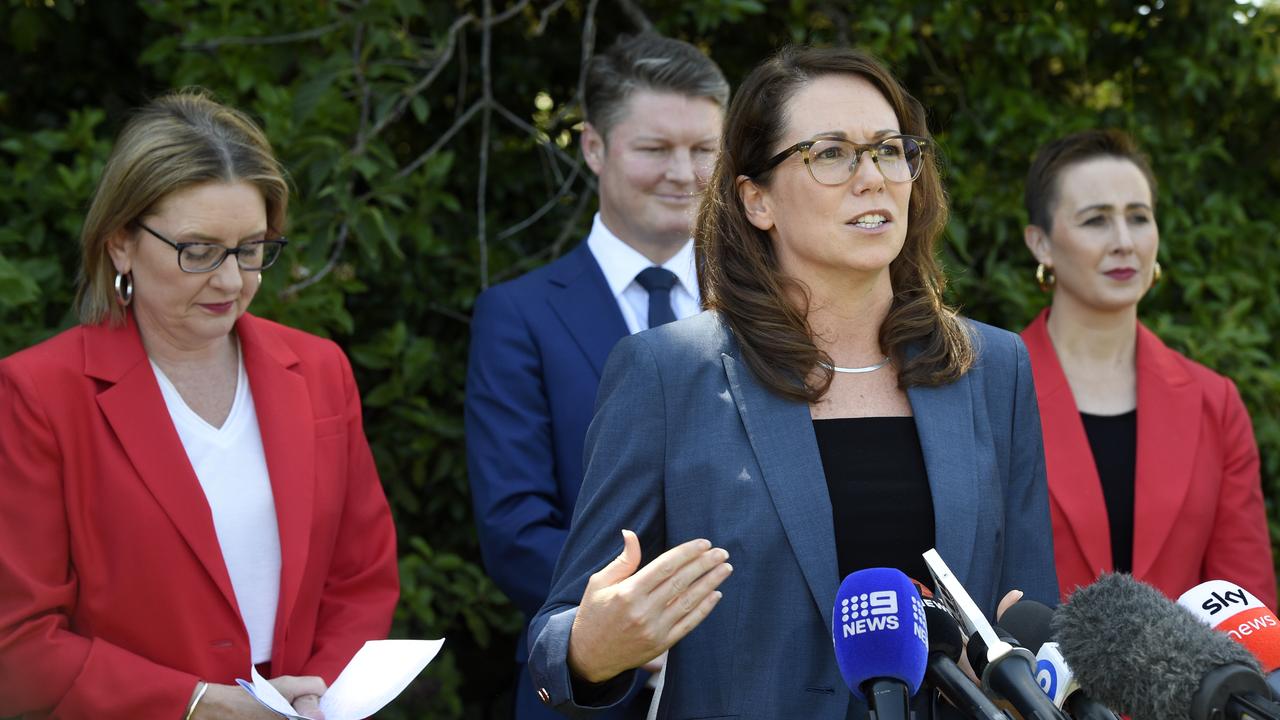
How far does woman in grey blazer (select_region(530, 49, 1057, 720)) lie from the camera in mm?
2119

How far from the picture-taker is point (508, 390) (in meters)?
3.29

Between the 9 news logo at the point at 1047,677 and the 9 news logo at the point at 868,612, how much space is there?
8.5 inches

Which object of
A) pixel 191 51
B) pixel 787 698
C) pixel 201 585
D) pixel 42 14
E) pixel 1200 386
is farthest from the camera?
pixel 42 14

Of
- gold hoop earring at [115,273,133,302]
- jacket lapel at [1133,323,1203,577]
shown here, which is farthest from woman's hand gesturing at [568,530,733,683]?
jacket lapel at [1133,323,1203,577]

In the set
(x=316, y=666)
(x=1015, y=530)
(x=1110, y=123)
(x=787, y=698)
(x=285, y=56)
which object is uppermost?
(x=285, y=56)

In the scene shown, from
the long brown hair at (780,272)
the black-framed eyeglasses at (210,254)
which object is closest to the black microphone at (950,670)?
the long brown hair at (780,272)

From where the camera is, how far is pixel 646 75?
11.9ft

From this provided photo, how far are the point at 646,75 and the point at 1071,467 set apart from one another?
1520mm

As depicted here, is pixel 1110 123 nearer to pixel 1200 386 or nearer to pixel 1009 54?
pixel 1009 54

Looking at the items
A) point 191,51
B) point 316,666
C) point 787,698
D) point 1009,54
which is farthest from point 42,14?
point 787,698

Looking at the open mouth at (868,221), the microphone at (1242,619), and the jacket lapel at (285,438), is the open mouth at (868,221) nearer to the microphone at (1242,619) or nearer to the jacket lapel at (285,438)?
the microphone at (1242,619)

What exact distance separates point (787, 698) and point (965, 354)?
0.69 meters

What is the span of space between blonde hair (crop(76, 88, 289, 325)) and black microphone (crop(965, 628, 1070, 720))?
203cm

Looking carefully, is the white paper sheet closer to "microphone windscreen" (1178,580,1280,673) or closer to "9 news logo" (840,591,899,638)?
"9 news logo" (840,591,899,638)
